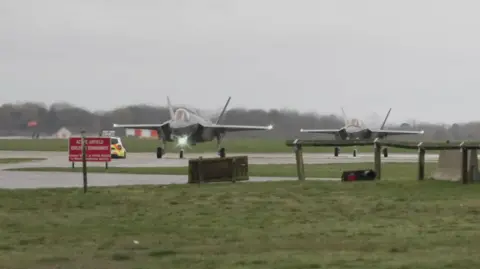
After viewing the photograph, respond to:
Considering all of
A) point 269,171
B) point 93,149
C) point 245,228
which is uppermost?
point 93,149

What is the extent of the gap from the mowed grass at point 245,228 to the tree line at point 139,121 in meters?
90.0

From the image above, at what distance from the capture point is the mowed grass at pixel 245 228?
Result: 10.0 meters

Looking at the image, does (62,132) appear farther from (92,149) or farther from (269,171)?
(92,149)

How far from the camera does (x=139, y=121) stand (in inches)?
5207

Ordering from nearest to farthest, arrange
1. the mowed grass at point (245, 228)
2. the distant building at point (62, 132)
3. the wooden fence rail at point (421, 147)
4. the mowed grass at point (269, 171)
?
the mowed grass at point (245, 228) < the wooden fence rail at point (421, 147) < the mowed grass at point (269, 171) < the distant building at point (62, 132)

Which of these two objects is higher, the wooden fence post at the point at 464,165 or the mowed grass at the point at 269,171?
the wooden fence post at the point at 464,165

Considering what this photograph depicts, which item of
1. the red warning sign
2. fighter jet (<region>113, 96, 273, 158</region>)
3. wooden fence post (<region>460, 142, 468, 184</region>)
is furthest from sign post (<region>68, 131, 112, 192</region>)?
fighter jet (<region>113, 96, 273, 158</region>)

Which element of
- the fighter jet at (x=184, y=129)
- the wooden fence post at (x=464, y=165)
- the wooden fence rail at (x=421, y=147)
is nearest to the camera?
the wooden fence post at (x=464, y=165)

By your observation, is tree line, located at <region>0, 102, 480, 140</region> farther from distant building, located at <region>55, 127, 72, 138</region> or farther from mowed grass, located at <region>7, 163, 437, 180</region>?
mowed grass, located at <region>7, 163, 437, 180</region>

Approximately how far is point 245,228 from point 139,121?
120270 mm

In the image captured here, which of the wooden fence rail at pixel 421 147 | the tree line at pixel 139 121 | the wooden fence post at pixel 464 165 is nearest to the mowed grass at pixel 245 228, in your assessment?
the wooden fence post at pixel 464 165

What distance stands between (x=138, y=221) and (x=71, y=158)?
28.8 ft

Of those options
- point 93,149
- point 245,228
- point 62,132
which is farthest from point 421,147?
point 62,132

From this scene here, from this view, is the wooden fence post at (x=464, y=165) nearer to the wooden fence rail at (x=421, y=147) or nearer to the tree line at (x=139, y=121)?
the wooden fence rail at (x=421, y=147)
